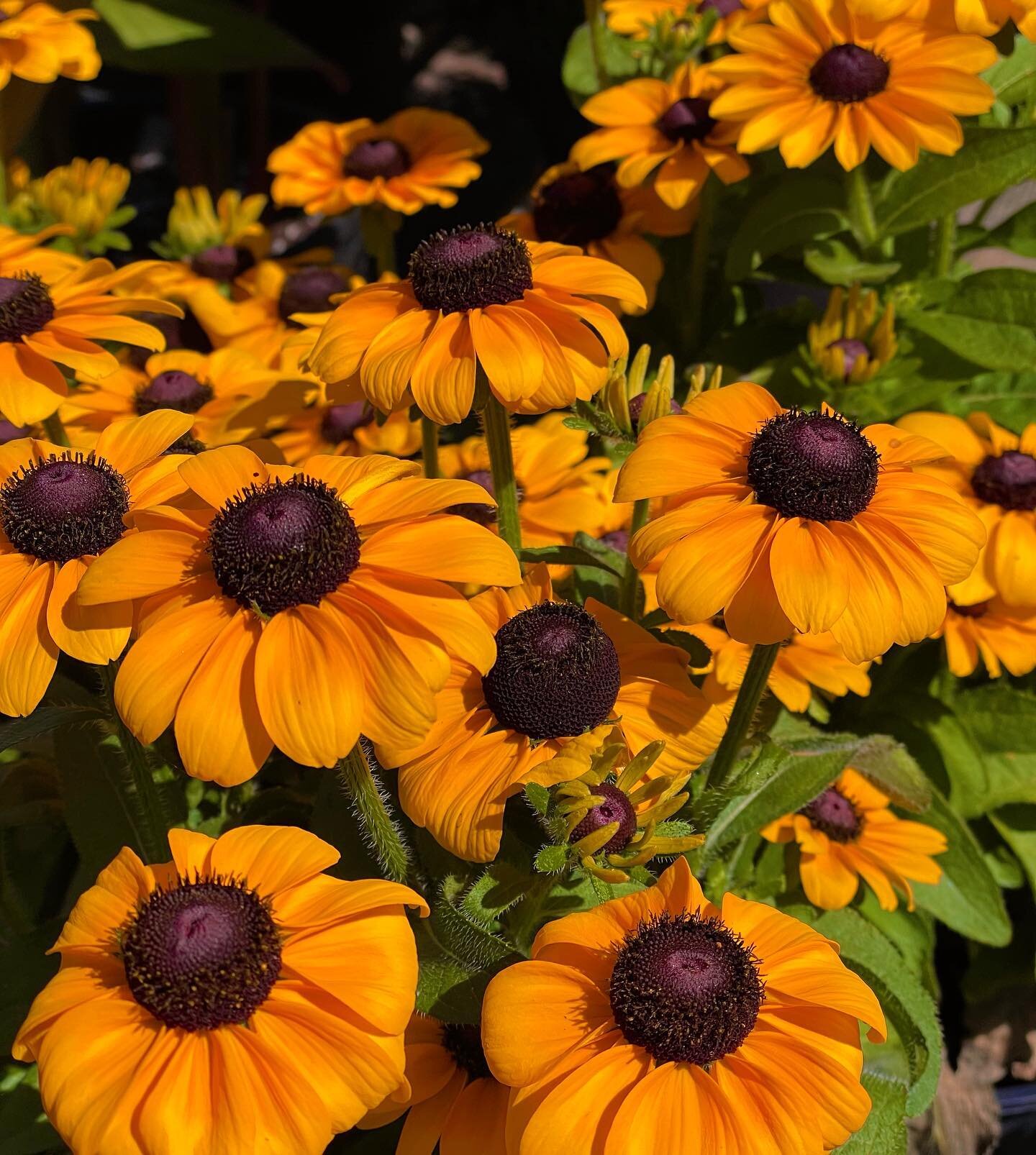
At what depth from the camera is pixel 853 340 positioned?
152 cm

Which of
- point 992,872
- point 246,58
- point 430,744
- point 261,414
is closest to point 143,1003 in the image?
point 430,744

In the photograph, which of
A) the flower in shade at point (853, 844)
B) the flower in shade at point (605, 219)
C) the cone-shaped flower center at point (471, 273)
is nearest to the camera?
the cone-shaped flower center at point (471, 273)

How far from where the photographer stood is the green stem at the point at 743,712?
0.95 m

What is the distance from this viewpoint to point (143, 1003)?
2.33 feet

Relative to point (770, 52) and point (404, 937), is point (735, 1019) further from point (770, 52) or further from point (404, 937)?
point (770, 52)

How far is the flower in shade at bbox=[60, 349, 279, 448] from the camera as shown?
148cm

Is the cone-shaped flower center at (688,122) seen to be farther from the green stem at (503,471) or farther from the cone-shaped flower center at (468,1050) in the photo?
the cone-shaped flower center at (468,1050)

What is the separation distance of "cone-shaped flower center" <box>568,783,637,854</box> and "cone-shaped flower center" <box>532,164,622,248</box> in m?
1.01

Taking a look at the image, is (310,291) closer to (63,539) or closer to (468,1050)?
(63,539)

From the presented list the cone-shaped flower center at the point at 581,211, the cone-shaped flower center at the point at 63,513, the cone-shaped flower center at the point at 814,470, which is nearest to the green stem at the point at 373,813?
the cone-shaped flower center at the point at 63,513

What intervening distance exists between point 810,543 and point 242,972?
1.58 feet

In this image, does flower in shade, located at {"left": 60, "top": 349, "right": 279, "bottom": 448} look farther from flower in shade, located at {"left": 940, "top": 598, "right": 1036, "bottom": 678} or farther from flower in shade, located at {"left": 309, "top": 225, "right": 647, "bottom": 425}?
flower in shade, located at {"left": 940, "top": 598, "right": 1036, "bottom": 678}

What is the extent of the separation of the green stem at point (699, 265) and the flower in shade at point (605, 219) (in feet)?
0.08

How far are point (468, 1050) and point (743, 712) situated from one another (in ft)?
1.18
